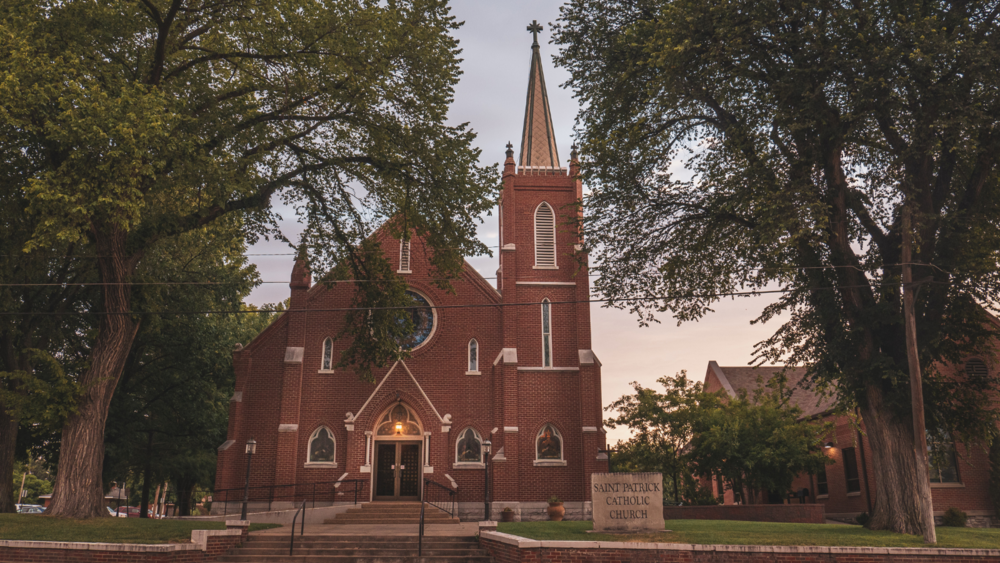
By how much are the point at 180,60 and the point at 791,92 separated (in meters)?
14.3

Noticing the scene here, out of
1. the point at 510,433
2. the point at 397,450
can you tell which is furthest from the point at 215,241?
the point at 510,433

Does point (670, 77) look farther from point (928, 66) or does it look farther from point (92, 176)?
point (92, 176)

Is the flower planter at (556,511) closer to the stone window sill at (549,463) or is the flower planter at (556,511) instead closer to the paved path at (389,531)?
the stone window sill at (549,463)

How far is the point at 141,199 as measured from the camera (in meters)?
14.0

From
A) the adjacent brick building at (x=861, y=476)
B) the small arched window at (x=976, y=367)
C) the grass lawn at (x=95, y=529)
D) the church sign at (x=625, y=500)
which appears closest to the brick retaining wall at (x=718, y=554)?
the church sign at (x=625, y=500)

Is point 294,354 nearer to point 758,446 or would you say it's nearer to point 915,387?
point 758,446

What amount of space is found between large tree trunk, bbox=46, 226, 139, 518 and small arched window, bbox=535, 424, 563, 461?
44.0 ft

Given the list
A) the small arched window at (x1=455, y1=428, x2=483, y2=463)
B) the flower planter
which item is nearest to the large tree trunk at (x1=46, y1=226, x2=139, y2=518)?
the small arched window at (x1=455, y1=428, x2=483, y2=463)

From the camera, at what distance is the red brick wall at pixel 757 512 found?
74.4 feet

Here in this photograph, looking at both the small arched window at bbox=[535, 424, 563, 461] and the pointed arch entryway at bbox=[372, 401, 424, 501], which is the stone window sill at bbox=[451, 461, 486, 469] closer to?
the pointed arch entryway at bbox=[372, 401, 424, 501]

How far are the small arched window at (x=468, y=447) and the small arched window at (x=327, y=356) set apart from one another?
17.3ft

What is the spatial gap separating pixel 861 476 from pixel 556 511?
12.4 meters

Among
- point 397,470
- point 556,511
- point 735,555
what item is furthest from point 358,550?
point 397,470

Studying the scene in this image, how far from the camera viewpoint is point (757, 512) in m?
23.5
